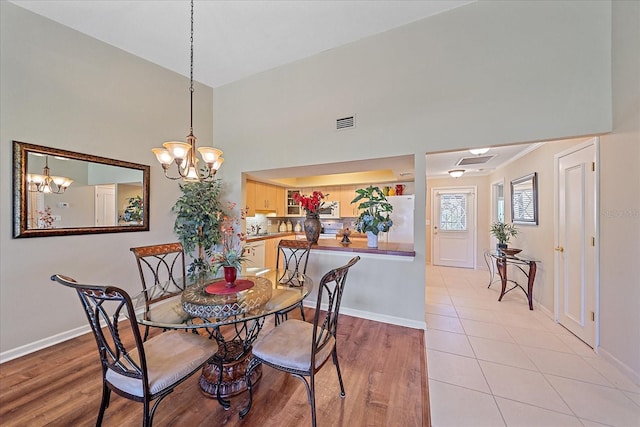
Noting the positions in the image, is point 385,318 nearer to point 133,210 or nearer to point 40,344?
point 133,210

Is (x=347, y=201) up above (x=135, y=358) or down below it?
above

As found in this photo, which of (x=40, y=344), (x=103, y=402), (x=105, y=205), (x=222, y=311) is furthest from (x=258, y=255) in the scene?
(x=103, y=402)

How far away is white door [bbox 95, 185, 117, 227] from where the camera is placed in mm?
2844

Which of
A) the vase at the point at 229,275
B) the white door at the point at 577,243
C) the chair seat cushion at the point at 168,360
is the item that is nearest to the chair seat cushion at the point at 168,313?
the chair seat cushion at the point at 168,360

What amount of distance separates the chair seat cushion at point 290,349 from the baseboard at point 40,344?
8.28 ft

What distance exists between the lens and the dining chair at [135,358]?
46.0 inches

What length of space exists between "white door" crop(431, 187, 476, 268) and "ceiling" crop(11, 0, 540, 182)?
328cm

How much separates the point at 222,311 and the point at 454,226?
20.0 feet

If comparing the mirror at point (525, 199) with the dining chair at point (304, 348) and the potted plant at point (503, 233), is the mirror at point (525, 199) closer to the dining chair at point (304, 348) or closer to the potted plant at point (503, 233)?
the potted plant at point (503, 233)

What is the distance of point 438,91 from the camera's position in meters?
2.67

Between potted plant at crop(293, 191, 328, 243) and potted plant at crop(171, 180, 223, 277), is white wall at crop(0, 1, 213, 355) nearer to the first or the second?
potted plant at crop(171, 180, 223, 277)

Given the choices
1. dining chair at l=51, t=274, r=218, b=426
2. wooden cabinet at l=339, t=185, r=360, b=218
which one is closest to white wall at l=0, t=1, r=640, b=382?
dining chair at l=51, t=274, r=218, b=426

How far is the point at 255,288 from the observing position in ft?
6.51

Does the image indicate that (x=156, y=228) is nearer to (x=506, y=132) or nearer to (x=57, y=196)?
(x=57, y=196)
